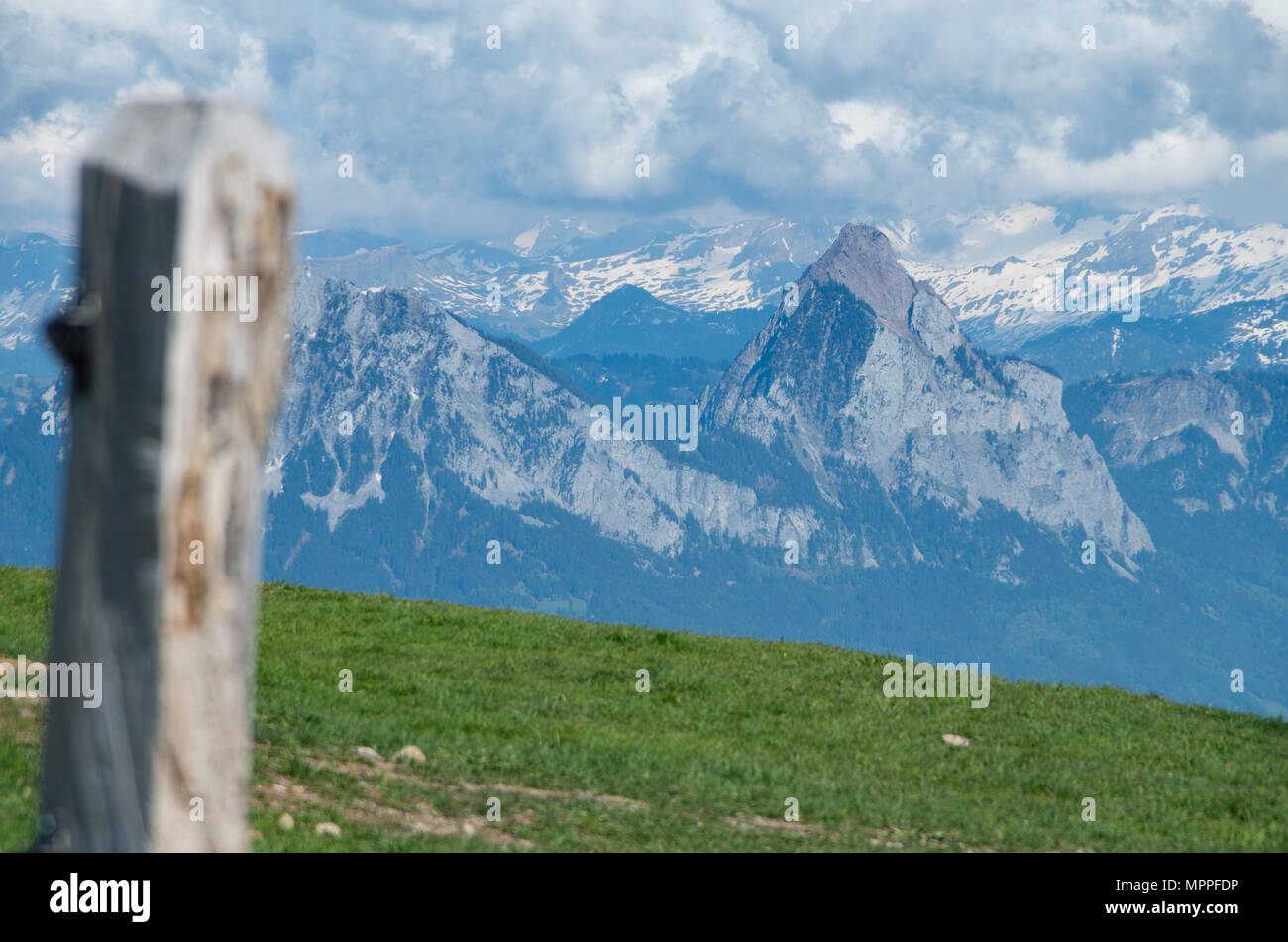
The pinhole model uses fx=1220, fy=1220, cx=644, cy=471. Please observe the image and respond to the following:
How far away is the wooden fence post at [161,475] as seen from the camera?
4434mm

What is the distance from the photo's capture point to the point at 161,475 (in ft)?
14.5

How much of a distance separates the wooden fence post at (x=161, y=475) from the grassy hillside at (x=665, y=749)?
19.3ft

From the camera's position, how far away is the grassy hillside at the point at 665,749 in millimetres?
13961

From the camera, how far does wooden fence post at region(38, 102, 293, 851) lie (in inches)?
175

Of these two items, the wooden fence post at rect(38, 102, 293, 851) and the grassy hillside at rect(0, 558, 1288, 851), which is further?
the grassy hillside at rect(0, 558, 1288, 851)

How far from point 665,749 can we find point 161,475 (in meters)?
15.4

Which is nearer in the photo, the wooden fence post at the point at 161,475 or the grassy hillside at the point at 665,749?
the wooden fence post at the point at 161,475

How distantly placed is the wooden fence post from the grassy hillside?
589cm

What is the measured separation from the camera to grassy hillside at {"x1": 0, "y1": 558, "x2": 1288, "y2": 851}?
13961mm
